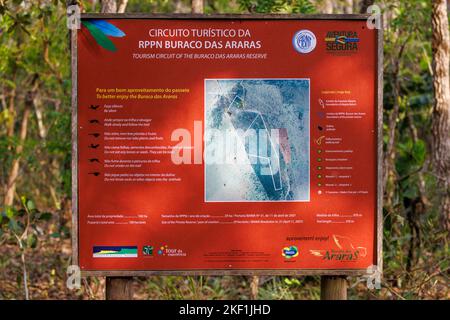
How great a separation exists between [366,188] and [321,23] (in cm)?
115

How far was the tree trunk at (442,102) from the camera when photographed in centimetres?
727

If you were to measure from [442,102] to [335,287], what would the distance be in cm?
357

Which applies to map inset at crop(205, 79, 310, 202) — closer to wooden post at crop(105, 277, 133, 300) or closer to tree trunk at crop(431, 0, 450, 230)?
wooden post at crop(105, 277, 133, 300)

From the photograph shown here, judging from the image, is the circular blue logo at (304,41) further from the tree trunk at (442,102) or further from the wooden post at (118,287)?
the tree trunk at (442,102)

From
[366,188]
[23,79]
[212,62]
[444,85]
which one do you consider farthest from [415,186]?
[23,79]

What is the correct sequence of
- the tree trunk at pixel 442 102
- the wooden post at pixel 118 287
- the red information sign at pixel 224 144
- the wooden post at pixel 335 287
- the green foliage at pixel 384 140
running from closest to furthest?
the red information sign at pixel 224 144
the wooden post at pixel 118 287
the wooden post at pixel 335 287
the green foliage at pixel 384 140
the tree trunk at pixel 442 102

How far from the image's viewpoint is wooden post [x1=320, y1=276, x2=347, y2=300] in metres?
4.56

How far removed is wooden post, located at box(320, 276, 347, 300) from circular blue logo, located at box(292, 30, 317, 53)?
1.59 metres

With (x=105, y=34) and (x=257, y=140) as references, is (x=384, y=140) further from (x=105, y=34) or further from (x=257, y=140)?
(x=105, y=34)

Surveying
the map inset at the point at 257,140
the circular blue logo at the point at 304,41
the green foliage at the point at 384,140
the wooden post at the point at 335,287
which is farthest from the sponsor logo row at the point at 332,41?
the green foliage at the point at 384,140

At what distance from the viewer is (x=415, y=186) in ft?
26.5

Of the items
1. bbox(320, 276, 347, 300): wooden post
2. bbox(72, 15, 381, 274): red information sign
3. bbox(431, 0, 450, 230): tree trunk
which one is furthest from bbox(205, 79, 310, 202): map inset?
bbox(431, 0, 450, 230): tree trunk

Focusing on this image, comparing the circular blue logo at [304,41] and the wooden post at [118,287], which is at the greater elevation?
the circular blue logo at [304,41]

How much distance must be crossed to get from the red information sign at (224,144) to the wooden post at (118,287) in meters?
0.15
